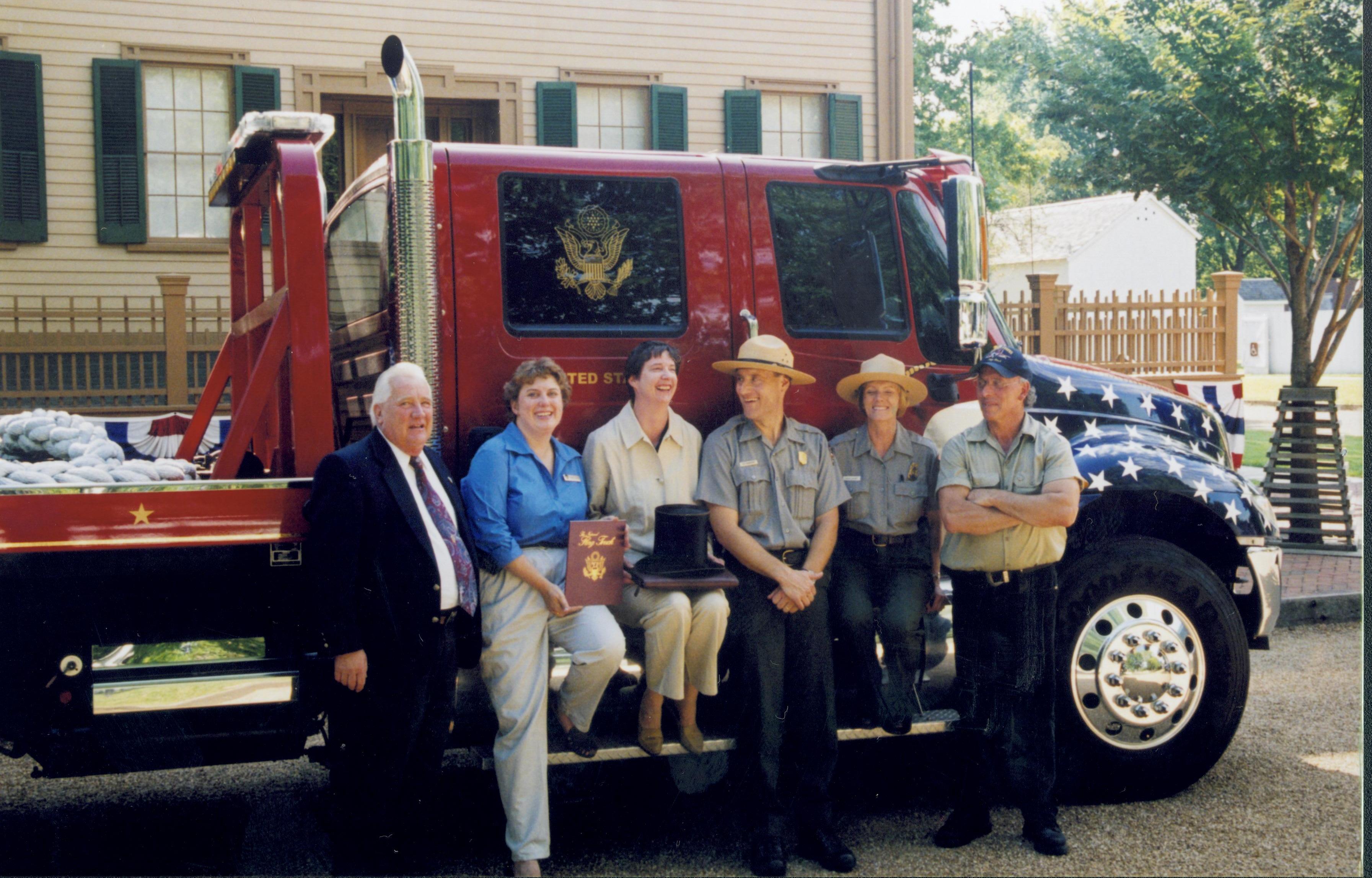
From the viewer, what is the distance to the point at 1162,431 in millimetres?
5266

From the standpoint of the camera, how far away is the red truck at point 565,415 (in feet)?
12.2

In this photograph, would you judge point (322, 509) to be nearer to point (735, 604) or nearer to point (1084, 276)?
point (735, 604)

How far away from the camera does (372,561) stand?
3.85m

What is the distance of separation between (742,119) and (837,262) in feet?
26.1

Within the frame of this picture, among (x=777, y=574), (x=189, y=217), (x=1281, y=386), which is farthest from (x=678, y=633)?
(x=189, y=217)

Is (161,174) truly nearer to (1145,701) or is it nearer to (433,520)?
(433,520)

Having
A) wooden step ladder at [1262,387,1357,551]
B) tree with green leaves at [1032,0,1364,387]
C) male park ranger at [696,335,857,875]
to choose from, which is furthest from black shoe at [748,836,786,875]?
tree with green leaves at [1032,0,1364,387]

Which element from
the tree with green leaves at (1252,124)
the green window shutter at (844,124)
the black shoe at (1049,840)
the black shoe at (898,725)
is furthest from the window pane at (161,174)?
the black shoe at (1049,840)

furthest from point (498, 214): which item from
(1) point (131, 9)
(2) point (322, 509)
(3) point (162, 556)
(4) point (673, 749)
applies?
(1) point (131, 9)

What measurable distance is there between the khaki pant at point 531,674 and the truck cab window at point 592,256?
877mm

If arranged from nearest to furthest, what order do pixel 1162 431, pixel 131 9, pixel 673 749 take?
pixel 673 749, pixel 1162 431, pixel 131 9

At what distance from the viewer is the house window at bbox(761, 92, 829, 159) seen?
12688 mm

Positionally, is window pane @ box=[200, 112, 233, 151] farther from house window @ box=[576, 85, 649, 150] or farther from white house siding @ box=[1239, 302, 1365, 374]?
white house siding @ box=[1239, 302, 1365, 374]

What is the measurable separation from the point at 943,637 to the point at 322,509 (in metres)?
2.47
